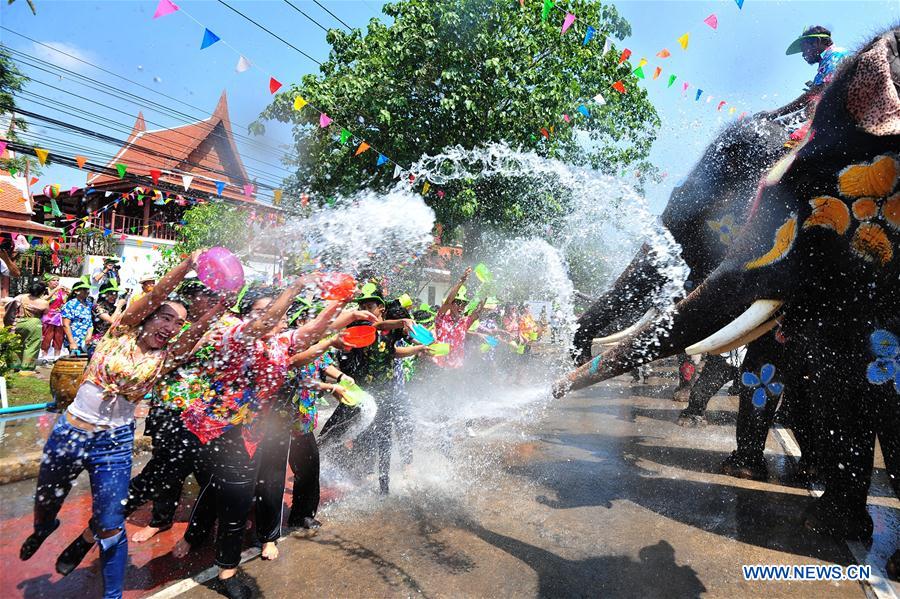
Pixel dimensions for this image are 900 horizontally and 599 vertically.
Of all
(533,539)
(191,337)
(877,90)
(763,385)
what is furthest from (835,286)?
(191,337)

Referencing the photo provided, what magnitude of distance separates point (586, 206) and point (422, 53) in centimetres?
677

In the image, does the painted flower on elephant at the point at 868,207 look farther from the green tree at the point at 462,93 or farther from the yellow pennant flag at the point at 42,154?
the yellow pennant flag at the point at 42,154

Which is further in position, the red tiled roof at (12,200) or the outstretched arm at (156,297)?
the red tiled roof at (12,200)

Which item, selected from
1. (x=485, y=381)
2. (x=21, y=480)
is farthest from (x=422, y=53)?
(x=21, y=480)

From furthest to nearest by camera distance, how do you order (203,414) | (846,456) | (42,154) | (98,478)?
(42,154)
(846,456)
(203,414)
(98,478)

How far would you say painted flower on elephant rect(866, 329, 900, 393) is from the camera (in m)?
3.50

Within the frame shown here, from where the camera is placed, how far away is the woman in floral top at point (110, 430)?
2600mm

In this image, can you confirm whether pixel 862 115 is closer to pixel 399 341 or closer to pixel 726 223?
pixel 726 223

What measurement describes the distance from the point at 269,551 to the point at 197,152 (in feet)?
73.8

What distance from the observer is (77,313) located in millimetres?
7188

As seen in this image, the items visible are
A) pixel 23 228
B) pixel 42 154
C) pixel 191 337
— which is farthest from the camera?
pixel 23 228

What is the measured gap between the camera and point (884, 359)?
3.54 meters

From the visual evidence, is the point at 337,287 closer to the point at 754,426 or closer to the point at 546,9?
the point at 754,426

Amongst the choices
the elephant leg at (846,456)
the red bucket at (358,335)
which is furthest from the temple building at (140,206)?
the elephant leg at (846,456)
